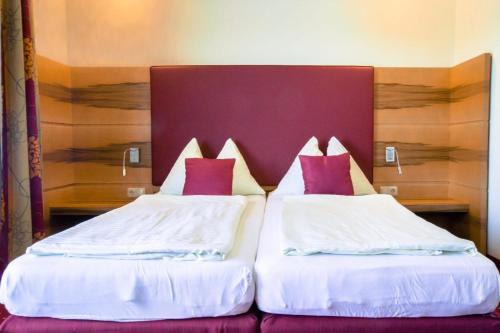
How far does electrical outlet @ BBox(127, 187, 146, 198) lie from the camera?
11.7 ft

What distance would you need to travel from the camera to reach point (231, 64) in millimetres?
3531

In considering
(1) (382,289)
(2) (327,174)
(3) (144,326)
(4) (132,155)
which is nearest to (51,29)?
(4) (132,155)

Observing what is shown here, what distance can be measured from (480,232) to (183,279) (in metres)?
2.67

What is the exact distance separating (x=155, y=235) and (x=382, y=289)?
1.03 metres

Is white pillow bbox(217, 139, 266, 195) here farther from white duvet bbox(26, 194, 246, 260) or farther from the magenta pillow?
white duvet bbox(26, 194, 246, 260)

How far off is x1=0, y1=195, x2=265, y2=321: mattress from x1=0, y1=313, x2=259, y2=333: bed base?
23 millimetres

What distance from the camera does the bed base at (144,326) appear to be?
4.88 ft

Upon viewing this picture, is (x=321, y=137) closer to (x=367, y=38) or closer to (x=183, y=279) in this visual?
(x=367, y=38)

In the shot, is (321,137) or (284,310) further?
(321,137)

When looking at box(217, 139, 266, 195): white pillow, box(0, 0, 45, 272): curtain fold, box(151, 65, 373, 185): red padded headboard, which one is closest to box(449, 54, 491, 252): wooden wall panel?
box(151, 65, 373, 185): red padded headboard

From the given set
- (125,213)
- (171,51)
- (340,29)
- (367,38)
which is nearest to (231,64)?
(171,51)

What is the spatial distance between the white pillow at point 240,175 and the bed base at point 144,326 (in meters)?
1.79

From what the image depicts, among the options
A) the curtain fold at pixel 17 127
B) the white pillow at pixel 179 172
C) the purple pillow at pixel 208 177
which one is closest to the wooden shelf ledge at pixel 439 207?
the purple pillow at pixel 208 177

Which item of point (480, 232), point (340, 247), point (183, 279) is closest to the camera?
point (183, 279)
